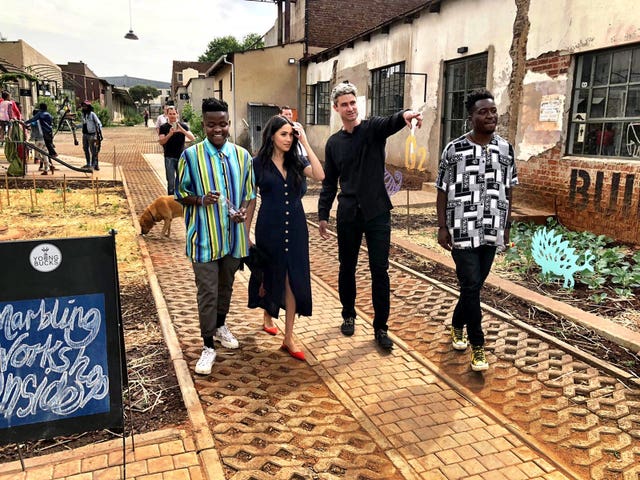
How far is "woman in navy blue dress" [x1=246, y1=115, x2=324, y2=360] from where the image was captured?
12.6 feet

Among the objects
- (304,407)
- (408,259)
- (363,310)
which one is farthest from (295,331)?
(408,259)

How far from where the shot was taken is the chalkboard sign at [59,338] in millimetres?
2438

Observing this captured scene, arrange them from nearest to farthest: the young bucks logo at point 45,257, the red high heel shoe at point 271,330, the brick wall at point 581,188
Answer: the young bucks logo at point 45,257 → the red high heel shoe at point 271,330 → the brick wall at point 581,188

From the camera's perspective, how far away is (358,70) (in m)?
16.5

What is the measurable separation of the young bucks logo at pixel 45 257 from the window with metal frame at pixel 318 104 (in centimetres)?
1764

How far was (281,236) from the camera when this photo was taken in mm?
3875

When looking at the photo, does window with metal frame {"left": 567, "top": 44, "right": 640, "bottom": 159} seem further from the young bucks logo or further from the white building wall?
the young bucks logo

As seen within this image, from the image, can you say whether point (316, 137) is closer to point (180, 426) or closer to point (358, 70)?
point (358, 70)

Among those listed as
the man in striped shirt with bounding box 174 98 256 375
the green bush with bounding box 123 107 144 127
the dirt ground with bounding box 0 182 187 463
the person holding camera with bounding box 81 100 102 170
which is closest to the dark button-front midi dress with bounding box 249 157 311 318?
the man in striped shirt with bounding box 174 98 256 375

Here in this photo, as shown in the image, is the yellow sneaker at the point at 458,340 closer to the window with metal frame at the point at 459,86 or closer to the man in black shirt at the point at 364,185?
the man in black shirt at the point at 364,185

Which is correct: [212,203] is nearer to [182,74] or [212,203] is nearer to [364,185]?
[364,185]

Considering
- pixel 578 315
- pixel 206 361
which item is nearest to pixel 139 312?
pixel 206 361

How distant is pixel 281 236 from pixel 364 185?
77cm

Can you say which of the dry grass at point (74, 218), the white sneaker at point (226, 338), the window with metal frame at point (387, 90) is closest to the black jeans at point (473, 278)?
the white sneaker at point (226, 338)
